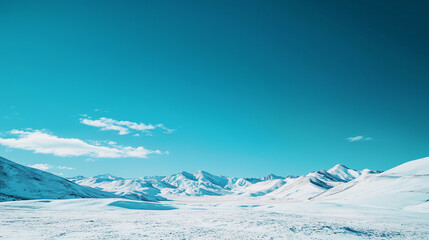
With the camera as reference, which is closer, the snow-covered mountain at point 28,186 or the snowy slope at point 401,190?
the snowy slope at point 401,190

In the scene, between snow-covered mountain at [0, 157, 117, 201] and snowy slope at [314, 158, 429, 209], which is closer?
snowy slope at [314, 158, 429, 209]

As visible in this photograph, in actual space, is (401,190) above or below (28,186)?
above

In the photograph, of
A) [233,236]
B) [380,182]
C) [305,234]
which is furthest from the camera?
[380,182]

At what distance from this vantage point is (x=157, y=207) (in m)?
42.9

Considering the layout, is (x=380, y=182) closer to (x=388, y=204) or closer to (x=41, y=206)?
(x=388, y=204)

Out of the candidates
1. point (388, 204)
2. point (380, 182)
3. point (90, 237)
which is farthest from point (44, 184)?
point (380, 182)

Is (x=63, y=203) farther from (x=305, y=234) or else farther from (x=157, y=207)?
(x=305, y=234)

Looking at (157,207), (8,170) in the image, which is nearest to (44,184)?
(8,170)

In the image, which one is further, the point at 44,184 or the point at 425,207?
the point at 44,184

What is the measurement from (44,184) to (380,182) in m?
136

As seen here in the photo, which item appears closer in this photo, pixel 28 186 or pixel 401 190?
pixel 401 190

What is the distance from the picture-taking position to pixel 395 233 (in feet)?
61.5

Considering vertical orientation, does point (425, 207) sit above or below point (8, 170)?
below

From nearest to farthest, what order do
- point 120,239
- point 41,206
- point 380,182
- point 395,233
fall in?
point 120,239 < point 395,233 < point 41,206 < point 380,182
